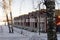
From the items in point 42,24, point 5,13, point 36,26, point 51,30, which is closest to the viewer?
point 51,30

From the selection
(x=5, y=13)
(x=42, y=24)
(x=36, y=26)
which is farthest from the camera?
(x=36, y=26)

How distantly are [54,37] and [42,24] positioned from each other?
37.3m

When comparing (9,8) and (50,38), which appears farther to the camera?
(9,8)

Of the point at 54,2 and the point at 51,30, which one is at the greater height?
the point at 54,2

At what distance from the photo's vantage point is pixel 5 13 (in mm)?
41344

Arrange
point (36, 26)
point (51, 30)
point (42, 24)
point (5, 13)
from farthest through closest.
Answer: point (36, 26) < point (42, 24) < point (5, 13) < point (51, 30)

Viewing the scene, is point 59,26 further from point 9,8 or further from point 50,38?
point 50,38

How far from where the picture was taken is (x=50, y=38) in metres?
7.14

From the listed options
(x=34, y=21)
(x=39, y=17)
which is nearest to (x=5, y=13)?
(x=39, y=17)

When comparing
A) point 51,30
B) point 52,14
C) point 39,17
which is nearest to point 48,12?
point 52,14

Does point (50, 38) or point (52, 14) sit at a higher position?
point (52, 14)

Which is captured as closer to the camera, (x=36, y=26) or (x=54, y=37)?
(x=54, y=37)

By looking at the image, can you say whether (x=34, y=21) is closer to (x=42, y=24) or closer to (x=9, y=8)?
(x=42, y=24)

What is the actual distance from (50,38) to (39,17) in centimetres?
3772
